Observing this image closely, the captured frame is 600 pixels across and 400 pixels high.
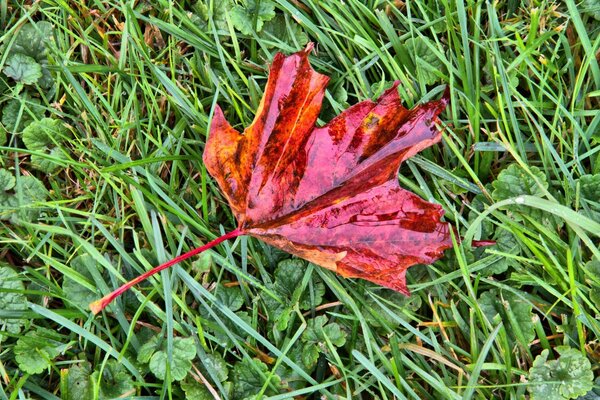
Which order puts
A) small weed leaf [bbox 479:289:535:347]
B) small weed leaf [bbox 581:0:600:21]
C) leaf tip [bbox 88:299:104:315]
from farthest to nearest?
small weed leaf [bbox 581:0:600:21], small weed leaf [bbox 479:289:535:347], leaf tip [bbox 88:299:104:315]

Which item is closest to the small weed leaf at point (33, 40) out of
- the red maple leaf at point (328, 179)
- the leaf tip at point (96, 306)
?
the red maple leaf at point (328, 179)

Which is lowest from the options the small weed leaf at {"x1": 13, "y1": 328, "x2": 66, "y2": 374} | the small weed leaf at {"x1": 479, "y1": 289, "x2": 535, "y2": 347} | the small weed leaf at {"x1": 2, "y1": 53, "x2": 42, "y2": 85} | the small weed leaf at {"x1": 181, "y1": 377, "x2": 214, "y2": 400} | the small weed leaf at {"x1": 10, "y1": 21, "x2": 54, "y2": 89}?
the small weed leaf at {"x1": 479, "y1": 289, "x2": 535, "y2": 347}

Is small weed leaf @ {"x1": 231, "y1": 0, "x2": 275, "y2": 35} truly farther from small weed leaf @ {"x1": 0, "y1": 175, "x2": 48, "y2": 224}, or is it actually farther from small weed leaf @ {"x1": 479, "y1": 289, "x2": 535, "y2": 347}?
small weed leaf @ {"x1": 479, "y1": 289, "x2": 535, "y2": 347}

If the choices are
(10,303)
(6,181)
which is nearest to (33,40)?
(6,181)

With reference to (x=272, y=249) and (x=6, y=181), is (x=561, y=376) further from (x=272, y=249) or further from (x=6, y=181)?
(x=6, y=181)

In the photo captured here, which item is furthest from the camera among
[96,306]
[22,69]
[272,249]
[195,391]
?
[22,69]

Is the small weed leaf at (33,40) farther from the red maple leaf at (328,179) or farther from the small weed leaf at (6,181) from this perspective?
the red maple leaf at (328,179)

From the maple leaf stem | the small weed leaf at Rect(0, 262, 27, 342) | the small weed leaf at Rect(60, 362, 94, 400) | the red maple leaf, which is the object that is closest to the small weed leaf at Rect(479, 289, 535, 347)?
the red maple leaf
